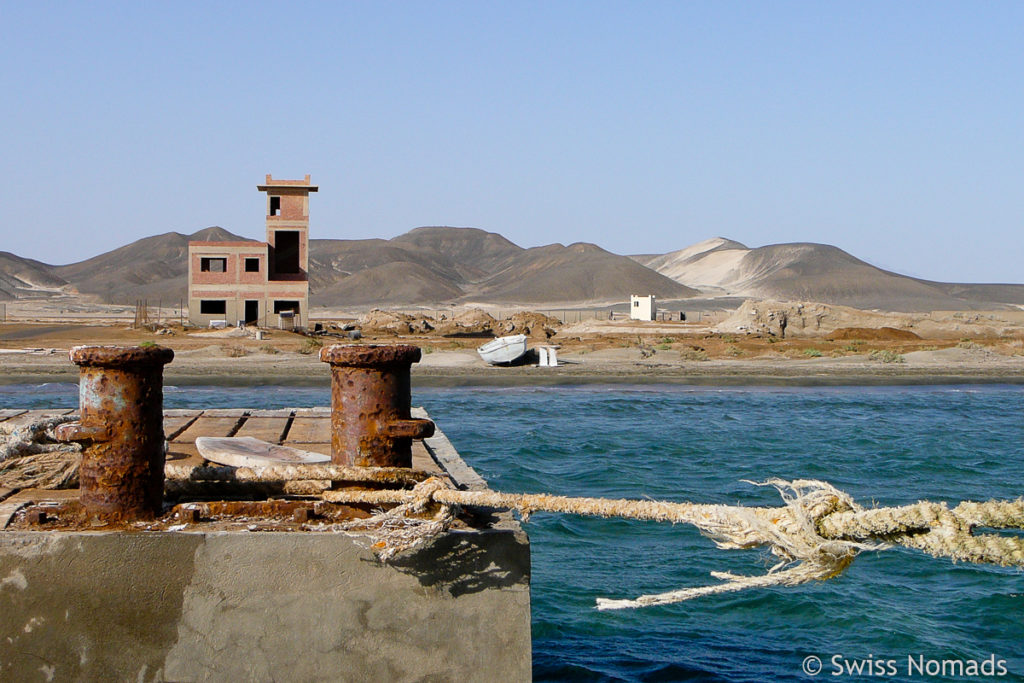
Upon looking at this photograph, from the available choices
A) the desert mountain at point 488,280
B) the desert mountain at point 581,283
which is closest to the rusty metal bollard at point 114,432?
the desert mountain at point 488,280

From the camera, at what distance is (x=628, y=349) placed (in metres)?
33.4

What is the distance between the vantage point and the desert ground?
2725 cm

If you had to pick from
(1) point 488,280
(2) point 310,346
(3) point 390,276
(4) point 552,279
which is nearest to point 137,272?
(3) point 390,276

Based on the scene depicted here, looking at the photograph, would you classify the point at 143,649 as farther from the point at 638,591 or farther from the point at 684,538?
the point at 684,538

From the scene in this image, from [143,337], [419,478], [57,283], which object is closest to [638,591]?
[419,478]

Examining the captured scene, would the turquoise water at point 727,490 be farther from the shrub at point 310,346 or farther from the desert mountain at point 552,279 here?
the desert mountain at point 552,279

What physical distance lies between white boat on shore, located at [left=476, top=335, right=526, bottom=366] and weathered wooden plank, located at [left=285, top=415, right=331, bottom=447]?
21.2 meters

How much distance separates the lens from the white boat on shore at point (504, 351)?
95.5 feet

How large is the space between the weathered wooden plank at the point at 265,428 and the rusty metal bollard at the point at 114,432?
8.41 feet

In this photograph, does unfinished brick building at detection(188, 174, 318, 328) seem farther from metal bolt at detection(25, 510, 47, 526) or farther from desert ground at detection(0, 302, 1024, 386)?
metal bolt at detection(25, 510, 47, 526)

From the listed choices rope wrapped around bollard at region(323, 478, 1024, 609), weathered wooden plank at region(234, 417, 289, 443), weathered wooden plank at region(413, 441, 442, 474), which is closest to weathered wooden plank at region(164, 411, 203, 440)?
weathered wooden plank at region(234, 417, 289, 443)

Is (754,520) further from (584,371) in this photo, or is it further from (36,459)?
(584,371)

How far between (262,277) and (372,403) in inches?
1588

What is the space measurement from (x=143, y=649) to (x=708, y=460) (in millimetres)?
11901
